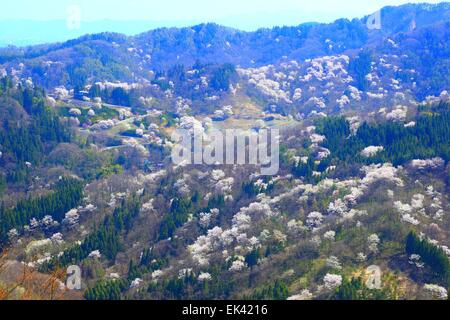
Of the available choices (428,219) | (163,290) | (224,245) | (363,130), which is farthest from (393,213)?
(363,130)

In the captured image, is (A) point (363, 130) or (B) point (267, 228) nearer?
(B) point (267, 228)

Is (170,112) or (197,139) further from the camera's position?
(170,112)

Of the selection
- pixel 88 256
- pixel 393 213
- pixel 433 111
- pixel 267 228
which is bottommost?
pixel 88 256

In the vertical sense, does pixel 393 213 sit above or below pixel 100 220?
above

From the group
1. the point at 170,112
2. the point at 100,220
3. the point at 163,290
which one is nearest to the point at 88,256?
the point at 100,220

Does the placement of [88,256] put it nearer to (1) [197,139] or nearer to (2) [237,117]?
(1) [197,139]

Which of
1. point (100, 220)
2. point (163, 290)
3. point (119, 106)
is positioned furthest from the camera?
point (119, 106)

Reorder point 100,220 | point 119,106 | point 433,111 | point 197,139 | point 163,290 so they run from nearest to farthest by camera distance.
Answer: point 163,290 → point 100,220 → point 433,111 → point 197,139 → point 119,106

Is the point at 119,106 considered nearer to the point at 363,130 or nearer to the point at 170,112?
the point at 170,112
